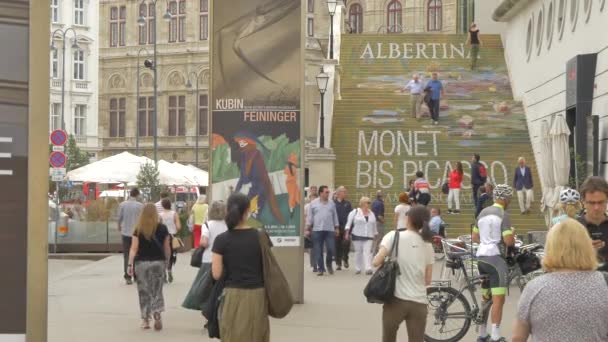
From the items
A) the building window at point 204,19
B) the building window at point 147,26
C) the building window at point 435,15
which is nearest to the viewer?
the building window at point 435,15

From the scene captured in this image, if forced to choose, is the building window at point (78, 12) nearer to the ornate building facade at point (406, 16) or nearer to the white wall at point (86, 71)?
the white wall at point (86, 71)

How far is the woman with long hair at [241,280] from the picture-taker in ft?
29.0

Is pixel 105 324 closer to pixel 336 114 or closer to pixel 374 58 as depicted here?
pixel 336 114

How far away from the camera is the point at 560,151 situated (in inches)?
1055

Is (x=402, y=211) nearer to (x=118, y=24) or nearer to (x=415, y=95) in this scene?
(x=415, y=95)

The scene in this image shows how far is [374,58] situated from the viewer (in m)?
46.0

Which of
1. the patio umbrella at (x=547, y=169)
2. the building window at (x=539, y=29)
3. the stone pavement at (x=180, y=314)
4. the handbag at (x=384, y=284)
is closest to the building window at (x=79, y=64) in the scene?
the building window at (x=539, y=29)

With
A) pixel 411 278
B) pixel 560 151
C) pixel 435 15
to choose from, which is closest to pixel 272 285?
pixel 411 278

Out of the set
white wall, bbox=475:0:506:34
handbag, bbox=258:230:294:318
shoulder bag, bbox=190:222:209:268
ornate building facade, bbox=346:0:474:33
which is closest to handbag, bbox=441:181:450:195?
shoulder bag, bbox=190:222:209:268

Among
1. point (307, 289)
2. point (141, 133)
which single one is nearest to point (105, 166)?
point (307, 289)

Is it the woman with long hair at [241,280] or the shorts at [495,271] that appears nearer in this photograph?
the woman with long hair at [241,280]

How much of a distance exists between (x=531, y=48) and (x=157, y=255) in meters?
25.6

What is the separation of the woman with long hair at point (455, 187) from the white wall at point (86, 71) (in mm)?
55445

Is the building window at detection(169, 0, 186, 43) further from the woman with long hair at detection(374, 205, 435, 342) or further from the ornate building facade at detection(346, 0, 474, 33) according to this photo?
the woman with long hair at detection(374, 205, 435, 342)
